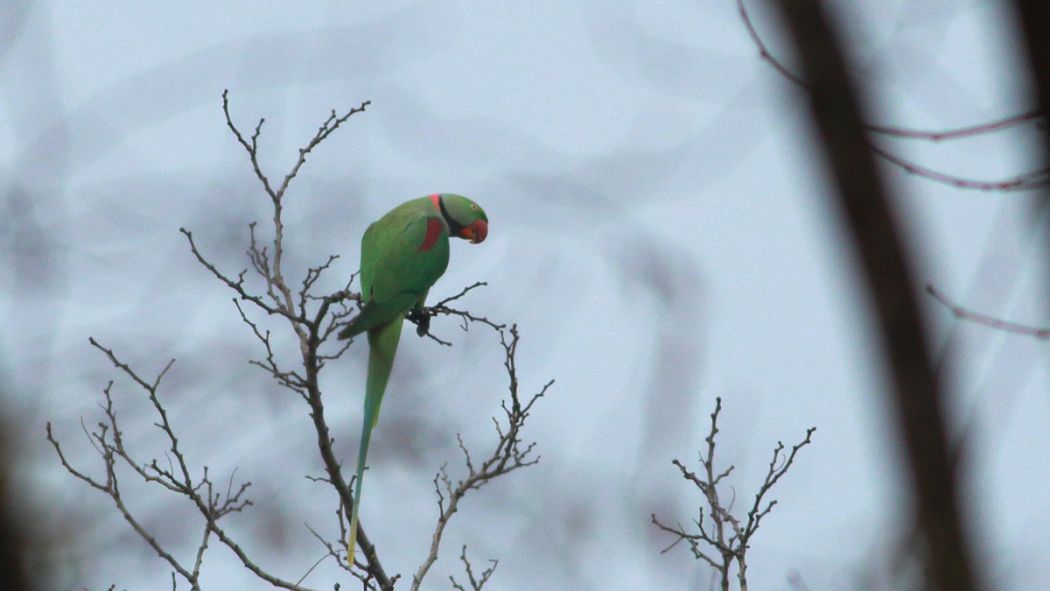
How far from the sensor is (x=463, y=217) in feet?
22.8

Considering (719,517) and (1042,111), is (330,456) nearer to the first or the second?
(719,517)

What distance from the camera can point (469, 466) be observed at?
15.8ft

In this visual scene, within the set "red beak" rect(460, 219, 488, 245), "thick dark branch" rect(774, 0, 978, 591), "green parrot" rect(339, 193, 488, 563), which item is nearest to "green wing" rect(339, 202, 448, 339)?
"green parrot" rect(339, 193, 488, 563)

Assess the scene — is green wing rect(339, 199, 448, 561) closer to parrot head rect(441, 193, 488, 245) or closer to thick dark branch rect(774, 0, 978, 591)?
parrot head rect(441, 193, 488, 245)

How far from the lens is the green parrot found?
533 centimetres

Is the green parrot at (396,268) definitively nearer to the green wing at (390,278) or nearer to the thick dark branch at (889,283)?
the green wing at (390,278)

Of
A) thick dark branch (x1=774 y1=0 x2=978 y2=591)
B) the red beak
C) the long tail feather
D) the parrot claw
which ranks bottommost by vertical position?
thick dark branch (x1=774 y1=0 x2=978 y2=591)

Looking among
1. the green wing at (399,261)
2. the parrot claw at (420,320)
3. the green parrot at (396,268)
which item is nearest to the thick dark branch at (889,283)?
the green parrot at (396,268)

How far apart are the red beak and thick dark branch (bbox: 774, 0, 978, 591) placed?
5873 millimetres

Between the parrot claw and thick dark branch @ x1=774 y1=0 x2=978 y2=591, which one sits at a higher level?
the parrot claw

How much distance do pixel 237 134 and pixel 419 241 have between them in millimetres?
1731

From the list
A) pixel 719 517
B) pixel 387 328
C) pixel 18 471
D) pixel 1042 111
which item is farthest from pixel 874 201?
pixel 387 328

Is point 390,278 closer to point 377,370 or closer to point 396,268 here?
point 396,268

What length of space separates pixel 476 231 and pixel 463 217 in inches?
6.2
